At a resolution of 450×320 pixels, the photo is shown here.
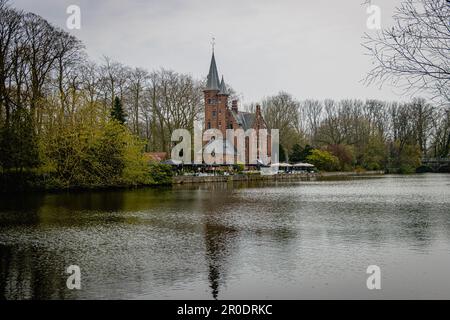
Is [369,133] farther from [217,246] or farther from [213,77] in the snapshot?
[217,246]

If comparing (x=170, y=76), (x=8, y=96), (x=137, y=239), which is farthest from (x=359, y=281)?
(x=170, y=76)

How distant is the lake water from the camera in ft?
24.8

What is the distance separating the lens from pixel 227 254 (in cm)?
1023

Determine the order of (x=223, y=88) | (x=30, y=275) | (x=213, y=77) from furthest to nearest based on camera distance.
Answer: (x=223, y=88) → (x=213, y=77) → (x=30, y=275)

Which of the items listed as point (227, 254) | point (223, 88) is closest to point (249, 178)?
point (223, 88)

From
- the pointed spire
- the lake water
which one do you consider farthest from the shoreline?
the lake water

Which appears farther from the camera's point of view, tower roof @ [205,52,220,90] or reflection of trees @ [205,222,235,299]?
tower roof @ [205,52,220,90]

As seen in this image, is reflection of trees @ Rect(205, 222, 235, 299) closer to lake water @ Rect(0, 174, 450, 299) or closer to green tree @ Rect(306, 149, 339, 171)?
lake water @ Rect(0, 174, 450, 299)

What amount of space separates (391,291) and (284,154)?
6682cm

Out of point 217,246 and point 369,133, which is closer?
point 217,246

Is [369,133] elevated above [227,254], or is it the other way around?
[369,133]

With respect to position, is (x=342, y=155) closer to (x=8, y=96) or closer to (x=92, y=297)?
(x=8, y=96)

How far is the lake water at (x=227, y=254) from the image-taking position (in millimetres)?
7551

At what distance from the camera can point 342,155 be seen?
72.7 metres
